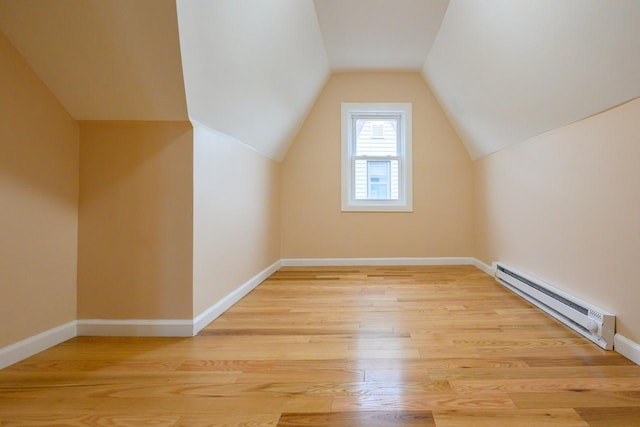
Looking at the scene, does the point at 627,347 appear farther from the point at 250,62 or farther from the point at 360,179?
the point at 360,179

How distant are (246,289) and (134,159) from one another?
1.42 m

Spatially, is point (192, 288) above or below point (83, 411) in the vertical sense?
above

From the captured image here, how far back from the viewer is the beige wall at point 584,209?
1507 millimetres

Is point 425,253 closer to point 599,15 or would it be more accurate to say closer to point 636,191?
point 636,191

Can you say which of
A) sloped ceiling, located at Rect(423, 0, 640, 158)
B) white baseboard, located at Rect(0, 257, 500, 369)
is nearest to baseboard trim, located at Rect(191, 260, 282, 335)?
white baseboard, located at Rect(0, 257, 500, 369)

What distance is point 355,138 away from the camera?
161 inches

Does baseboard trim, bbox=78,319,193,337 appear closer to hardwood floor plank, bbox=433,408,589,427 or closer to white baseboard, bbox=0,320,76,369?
white baseboard, bbox=0,320,76,369

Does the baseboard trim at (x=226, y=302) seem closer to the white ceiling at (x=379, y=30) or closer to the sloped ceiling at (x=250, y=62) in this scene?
the sloped ceiling at (x=250, y=62)

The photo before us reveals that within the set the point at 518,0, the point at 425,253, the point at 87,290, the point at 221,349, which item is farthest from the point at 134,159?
the point at 425,253

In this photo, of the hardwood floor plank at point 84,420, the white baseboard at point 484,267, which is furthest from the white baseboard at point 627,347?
the hardwood floor plank at point 84,420

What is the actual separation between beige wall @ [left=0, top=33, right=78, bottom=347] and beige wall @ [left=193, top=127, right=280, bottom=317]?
2.27ft

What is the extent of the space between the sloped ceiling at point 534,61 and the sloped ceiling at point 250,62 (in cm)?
128

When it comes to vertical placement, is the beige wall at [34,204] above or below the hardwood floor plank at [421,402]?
above

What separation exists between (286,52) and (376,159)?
76.5 inches
